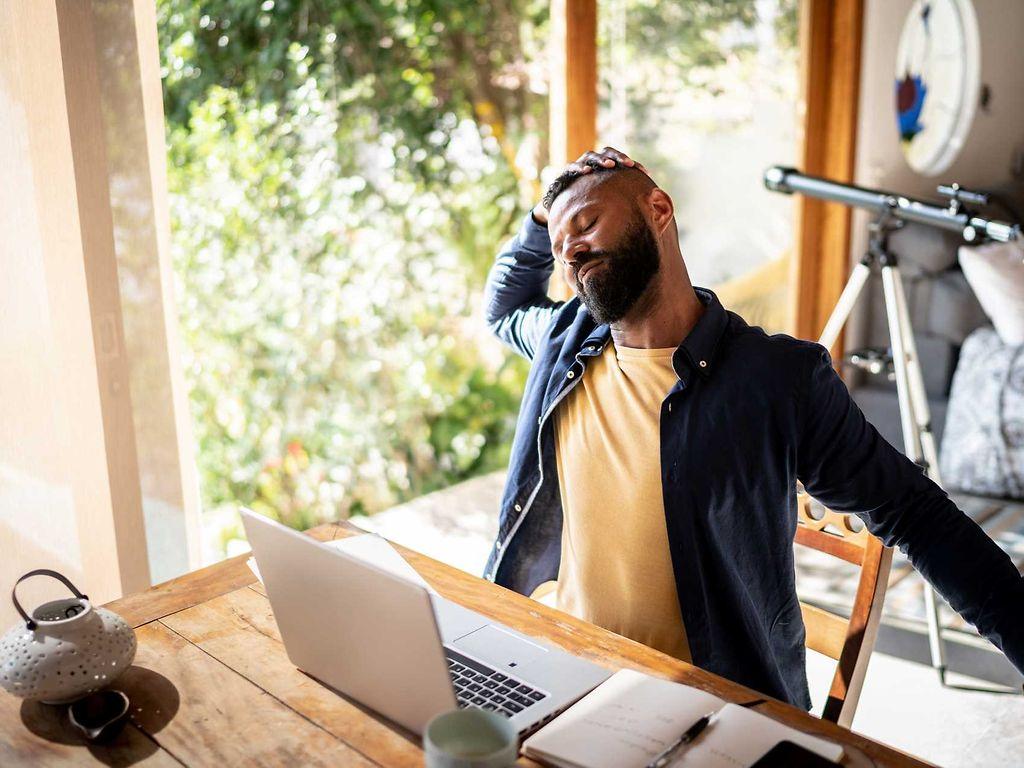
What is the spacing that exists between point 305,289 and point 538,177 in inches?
43.4

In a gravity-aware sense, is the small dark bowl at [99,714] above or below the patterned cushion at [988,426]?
above

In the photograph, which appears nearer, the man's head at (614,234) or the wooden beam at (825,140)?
the man's head at (614,234)

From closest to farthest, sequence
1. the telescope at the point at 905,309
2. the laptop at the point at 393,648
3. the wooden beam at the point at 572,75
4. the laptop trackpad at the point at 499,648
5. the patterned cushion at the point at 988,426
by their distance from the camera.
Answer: the laptop at the point at 393,648, the laptop trackpad at the point at 499,648, the telescope at the point at 905,309, the wooden beam at the point at 572,75, the patterned cushion at the point at 988,426

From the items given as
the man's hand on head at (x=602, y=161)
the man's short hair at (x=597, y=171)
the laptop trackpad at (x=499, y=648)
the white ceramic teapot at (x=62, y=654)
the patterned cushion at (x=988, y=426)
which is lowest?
the patterned cushion at (x=988, y=426)

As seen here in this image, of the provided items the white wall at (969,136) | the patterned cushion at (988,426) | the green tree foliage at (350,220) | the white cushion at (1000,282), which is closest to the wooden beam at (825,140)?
the white wall at (969,136)

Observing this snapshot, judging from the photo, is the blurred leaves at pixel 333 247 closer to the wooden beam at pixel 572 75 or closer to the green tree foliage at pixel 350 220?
the green tree foliage at pixel 350 220

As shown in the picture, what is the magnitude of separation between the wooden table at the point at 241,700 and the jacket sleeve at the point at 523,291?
56cm

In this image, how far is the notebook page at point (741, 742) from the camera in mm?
950

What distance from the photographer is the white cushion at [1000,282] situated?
11.6 feet

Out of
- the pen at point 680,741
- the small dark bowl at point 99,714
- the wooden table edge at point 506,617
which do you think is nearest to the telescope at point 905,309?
the wooden table edge at point 506,617

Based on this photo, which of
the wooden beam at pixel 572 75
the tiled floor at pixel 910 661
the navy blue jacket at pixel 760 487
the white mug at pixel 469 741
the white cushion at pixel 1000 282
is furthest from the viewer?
the white cushion at pixel 1000 282

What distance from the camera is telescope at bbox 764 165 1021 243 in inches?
99.3

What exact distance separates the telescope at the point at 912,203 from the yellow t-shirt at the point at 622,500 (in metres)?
1.48

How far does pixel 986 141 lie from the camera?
455cm
